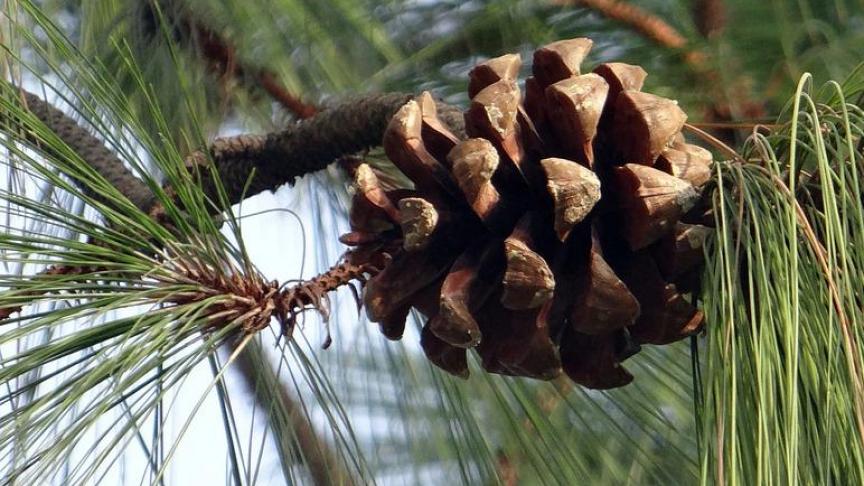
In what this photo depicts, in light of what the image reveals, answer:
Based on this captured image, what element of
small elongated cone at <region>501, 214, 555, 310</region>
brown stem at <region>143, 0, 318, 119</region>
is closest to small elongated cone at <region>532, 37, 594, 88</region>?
small elongated cone at <region>501, 214, 555, 310</region>

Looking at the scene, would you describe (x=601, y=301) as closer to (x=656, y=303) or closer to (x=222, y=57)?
(x=656, y=303)

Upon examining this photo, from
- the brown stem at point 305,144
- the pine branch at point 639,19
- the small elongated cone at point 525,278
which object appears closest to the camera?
the small elongated cone at point 525,278

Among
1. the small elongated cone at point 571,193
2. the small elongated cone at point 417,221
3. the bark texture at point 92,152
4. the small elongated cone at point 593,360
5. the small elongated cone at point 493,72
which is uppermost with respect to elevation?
the bark texture at point 92,152

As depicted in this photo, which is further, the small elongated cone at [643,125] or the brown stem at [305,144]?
the brown stem at [305,144]

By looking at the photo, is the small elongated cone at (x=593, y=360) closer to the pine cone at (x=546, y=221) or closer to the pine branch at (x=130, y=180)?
the pine cone at (x=546, y=221)

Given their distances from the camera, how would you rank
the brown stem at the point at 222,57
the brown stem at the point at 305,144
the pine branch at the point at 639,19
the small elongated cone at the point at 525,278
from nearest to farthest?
the small elongated cone at the point at 525,278 → the brown stem at the point at 305,144 → the pine branch at the point at 639,19 → the brown stem at the point at 222,57

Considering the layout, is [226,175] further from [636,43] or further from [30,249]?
[636,43]

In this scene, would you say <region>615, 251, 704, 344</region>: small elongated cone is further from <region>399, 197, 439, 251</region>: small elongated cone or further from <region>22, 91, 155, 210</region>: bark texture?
<region>22, 91, 155, 210</region>: bark texture

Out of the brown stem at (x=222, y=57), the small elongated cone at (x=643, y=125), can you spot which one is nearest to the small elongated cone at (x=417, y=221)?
the small elongated cone at (x=643, y=125)
